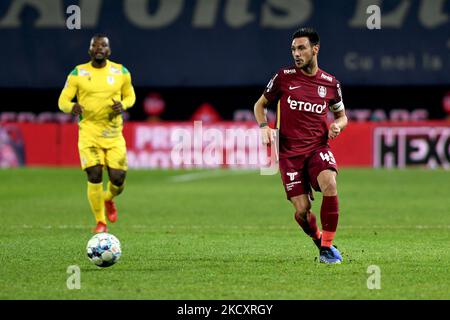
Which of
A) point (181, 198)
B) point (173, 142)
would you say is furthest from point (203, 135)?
point (181, 198)

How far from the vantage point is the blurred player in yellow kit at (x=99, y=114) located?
1292 cm

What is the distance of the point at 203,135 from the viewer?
1060 inches

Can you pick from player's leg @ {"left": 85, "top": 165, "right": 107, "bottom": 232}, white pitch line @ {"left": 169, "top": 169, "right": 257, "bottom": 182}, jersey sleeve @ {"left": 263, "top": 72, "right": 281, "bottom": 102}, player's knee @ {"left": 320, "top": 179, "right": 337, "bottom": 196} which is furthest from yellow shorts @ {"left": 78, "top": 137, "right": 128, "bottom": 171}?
white pitch line @ {"left": 169, "top": 169, "right": 257, "bottom": 182}

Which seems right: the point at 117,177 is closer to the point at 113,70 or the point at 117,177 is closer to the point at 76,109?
the point at 76,109

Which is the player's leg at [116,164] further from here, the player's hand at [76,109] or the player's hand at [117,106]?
the player's hand at [76,109]

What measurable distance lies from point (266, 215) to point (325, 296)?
789cm

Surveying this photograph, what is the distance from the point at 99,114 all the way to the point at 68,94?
433mm

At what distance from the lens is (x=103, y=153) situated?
1309 cm

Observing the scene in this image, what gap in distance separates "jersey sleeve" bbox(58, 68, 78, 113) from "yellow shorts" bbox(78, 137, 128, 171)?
455 millimetres

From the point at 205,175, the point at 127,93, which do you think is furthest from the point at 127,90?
the point at 205,175

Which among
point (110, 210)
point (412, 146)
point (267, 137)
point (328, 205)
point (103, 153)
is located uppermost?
point (267, 137)
